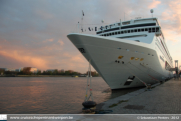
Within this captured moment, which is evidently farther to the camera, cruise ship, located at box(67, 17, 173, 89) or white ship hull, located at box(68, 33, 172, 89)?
cruise ship, located at box(67, 17, 173, 89)

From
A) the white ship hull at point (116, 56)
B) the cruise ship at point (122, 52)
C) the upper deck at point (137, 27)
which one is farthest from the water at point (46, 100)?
the upper deck at point (137, 27)

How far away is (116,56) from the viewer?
41.3 feet

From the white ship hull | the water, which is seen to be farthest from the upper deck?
the water

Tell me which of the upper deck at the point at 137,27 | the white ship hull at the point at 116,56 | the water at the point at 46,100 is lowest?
the water at the point at 46,100

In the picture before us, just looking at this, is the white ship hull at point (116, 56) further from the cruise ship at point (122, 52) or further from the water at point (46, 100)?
the water at point (46, 100)

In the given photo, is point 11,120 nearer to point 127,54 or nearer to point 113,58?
point 113,58

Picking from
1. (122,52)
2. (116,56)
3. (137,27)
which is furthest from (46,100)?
(137,27)

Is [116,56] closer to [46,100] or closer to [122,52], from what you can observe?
[122,52]

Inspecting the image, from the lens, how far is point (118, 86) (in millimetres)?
14516

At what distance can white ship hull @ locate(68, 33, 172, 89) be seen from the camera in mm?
10820

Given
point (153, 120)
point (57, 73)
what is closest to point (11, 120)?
point (153, 120)

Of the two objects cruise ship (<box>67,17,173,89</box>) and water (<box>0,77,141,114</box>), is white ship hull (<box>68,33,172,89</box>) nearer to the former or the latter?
cruise ship (<box>67,17,173,89</box>)

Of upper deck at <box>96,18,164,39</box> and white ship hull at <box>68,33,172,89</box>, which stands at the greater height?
upper deck at <box>96,18,164,39</box>

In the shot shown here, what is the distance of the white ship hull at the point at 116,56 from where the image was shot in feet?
35.5
